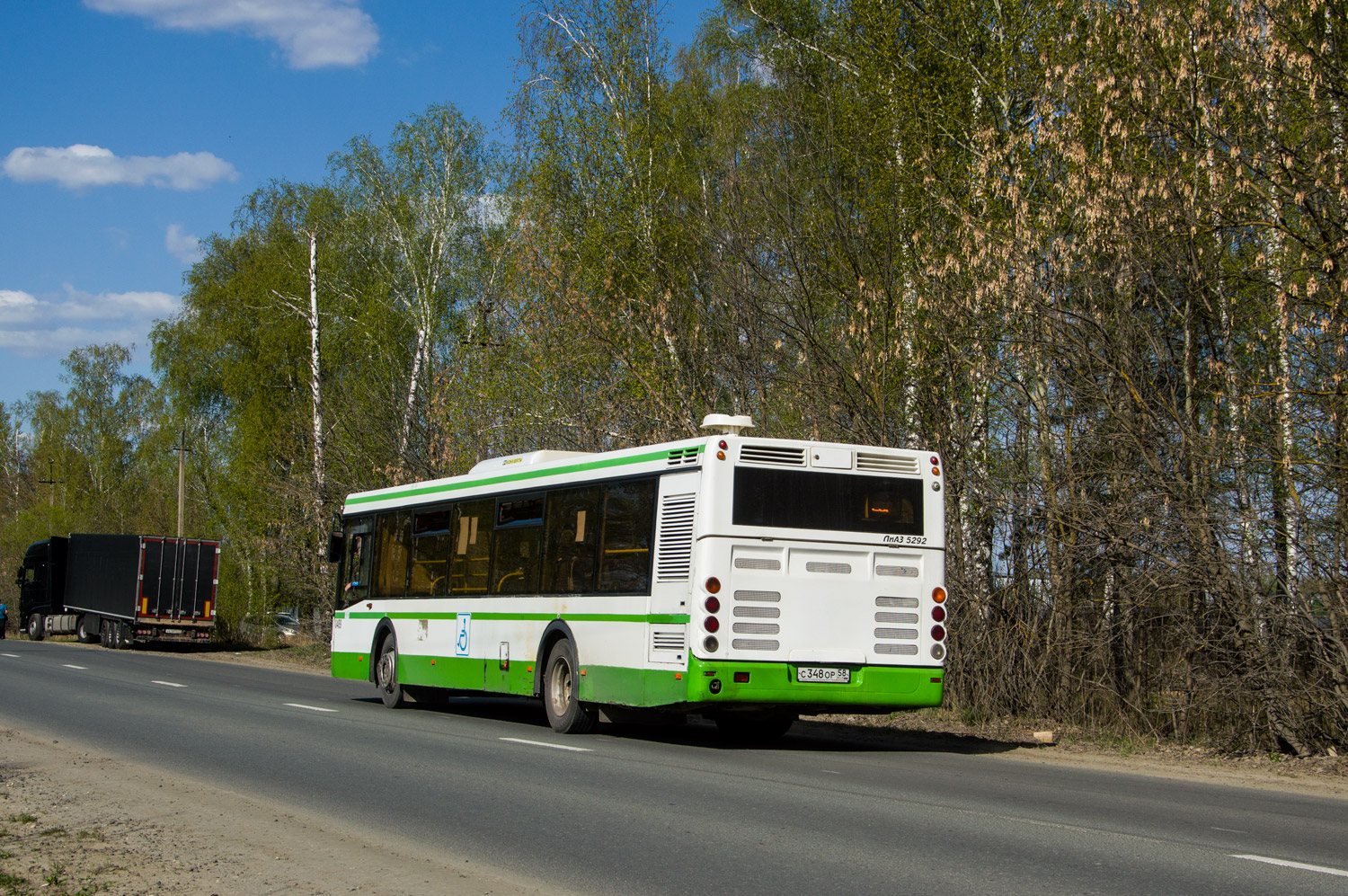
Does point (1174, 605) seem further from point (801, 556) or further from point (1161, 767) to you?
point (801, 556)

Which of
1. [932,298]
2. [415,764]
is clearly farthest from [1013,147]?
[415,764]

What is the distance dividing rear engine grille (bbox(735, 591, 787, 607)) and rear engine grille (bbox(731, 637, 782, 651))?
1.24ft

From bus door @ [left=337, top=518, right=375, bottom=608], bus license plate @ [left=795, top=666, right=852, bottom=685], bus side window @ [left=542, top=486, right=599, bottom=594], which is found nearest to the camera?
bus license plate @ [left=795, top=666, right=852, bottom=685]

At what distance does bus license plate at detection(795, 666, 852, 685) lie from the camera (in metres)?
12.7

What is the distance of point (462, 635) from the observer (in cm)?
1686

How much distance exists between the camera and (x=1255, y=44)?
1288 cm

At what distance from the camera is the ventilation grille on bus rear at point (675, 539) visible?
42.0ft

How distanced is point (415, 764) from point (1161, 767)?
7.12 metres

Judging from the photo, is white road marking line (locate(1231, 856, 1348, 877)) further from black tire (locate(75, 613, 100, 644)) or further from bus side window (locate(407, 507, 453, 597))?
black tire (locate(75, 613, 100, 644))

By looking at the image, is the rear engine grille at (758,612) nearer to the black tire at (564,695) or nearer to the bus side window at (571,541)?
the bus side window at (571,541)

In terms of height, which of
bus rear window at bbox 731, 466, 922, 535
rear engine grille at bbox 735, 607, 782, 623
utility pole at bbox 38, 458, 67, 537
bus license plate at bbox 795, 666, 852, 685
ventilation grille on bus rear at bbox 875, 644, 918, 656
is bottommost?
bus license plate at bbox 795, 666, 852, 685

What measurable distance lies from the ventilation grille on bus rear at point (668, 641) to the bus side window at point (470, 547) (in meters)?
4.01

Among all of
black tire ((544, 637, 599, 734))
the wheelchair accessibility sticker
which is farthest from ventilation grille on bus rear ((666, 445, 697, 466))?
the wheelchair accessibility sticker

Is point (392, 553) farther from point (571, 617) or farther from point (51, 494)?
point (51, 494)
